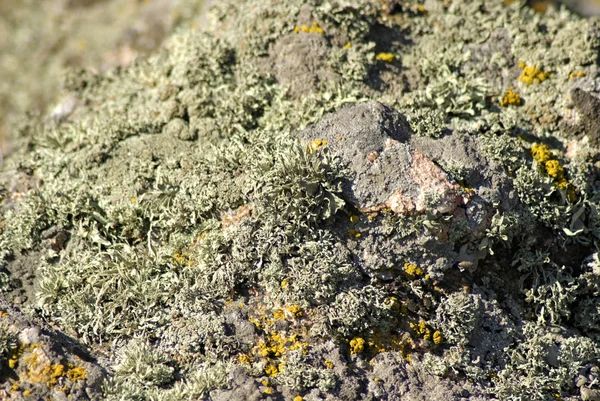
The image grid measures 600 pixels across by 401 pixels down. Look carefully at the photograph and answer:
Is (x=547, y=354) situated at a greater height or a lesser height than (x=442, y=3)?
lesser

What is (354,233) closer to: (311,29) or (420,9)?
(311,29)

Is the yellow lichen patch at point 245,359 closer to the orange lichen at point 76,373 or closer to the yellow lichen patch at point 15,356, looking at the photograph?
the orange lichen at point 76,373

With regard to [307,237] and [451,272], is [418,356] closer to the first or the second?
[451,272]

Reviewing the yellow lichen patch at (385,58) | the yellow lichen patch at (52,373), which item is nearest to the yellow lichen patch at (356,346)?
the yellow lichen patch at (52,373)

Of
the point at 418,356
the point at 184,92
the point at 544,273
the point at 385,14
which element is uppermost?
the point at 385,14

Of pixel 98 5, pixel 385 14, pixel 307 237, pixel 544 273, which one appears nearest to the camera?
pixel 307 237

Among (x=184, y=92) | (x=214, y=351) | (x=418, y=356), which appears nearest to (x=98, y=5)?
(x=184, y=92)

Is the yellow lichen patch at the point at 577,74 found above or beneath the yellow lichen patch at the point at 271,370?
above
